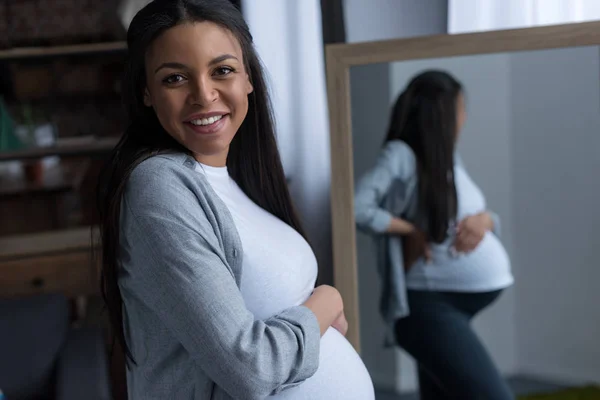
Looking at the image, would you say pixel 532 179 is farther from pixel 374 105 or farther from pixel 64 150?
pixel 64 150

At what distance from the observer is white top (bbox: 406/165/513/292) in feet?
6.05

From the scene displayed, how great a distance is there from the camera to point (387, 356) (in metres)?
1.96

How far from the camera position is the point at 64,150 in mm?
3154

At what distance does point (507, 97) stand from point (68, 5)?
260 centimetres

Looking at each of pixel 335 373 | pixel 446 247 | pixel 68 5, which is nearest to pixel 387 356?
pixel 446 247

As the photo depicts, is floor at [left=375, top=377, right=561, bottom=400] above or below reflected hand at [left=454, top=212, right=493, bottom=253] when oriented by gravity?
below

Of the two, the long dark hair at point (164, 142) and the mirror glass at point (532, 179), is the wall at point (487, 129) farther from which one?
the long dark hair at point (164, 142)

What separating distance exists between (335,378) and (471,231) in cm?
88

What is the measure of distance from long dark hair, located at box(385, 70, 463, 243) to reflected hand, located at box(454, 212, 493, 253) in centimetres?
3

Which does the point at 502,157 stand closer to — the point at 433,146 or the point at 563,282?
the point at 433,146

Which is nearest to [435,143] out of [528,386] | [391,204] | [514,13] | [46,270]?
[391,204]

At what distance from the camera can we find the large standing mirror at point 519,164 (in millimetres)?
1792

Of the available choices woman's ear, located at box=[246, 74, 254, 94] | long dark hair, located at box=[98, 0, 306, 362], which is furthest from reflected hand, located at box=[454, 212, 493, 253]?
woman's ear, located at box=[246, 74, 254, 94]

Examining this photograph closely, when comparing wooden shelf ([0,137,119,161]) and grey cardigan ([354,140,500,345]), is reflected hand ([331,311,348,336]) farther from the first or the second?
wooden shelf ([0,137,119,161])
